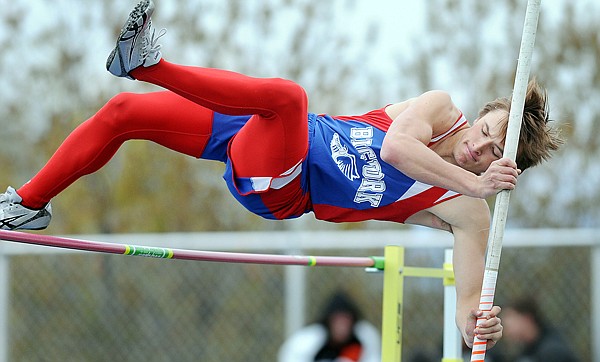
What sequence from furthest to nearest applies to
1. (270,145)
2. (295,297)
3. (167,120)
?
1. (295,297)
2. (167,120)
3. (270,145)

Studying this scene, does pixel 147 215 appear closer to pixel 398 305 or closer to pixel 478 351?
pixel 398 305

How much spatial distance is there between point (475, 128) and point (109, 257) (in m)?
4.29

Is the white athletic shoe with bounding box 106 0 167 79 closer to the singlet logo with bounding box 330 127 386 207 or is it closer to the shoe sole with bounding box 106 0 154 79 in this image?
the shoe sole with bounding box 106 0 154 79

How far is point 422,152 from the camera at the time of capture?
3.28 metres

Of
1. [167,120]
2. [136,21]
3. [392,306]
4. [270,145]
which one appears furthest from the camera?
[392,306]

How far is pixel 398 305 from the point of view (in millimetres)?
4242

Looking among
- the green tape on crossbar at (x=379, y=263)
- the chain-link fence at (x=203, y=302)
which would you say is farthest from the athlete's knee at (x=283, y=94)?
the chain-link fence at (x=203, y=302)

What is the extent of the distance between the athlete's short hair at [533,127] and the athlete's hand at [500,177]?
291 mm

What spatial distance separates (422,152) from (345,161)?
1.26 feet

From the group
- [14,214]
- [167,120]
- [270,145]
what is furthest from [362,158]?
[14,214]

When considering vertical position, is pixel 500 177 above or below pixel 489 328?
above

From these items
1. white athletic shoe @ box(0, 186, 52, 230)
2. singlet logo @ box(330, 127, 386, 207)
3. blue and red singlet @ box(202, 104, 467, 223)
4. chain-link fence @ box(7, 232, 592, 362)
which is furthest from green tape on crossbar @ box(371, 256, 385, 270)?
chain-link fence @ box(7, 232, 592, 362)

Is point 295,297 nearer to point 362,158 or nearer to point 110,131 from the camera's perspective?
point 362,158

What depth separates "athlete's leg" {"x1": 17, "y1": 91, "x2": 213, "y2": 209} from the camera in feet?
11.4
